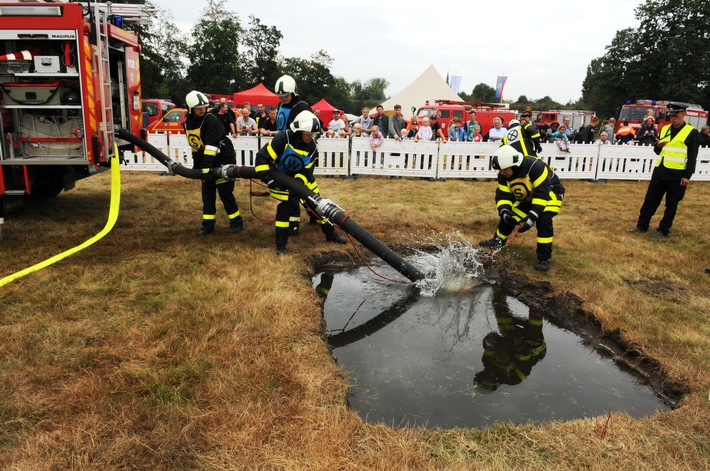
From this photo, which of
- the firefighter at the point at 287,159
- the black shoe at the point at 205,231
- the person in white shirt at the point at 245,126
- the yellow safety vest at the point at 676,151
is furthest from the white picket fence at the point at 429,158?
the firefighter at the point at 287,159

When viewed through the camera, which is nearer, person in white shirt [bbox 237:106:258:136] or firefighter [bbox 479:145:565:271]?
firefighter [bbox 479:145:565:271]

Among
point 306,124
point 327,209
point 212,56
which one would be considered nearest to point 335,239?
point 327,209

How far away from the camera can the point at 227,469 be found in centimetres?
246

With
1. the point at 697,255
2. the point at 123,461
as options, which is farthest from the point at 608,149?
the point at 123,461

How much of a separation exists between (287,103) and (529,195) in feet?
11.3

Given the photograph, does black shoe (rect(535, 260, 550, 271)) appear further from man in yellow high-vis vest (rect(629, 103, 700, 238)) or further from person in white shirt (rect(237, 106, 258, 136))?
person in white shirt (rect(237, 106, 258, 136))

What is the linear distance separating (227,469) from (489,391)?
1.91 m

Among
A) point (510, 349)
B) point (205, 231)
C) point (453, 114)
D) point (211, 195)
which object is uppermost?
point (453, 114)

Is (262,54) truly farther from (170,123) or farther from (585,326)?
(585,326)

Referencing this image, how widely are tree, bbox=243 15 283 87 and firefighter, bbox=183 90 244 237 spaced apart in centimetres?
5210

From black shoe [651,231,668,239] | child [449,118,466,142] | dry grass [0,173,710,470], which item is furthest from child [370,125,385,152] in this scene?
black shoe [651,231,668,239]

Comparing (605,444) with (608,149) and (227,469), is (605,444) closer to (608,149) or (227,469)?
(227,469)

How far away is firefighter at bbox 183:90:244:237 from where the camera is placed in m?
6.38

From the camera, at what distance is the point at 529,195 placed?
569 centimetres
